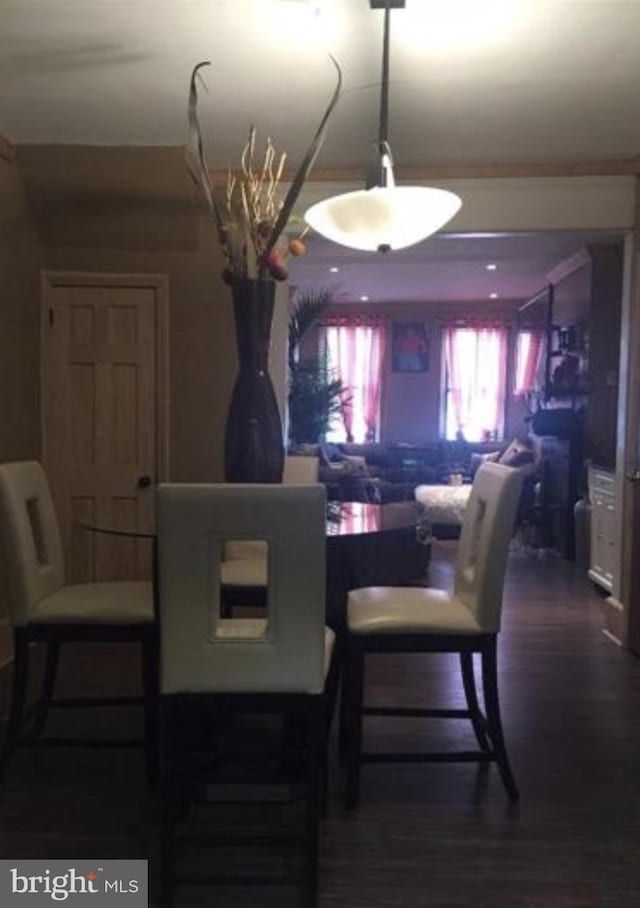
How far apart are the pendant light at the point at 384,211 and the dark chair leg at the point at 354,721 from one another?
1280 millimetres

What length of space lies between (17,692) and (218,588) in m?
0.95

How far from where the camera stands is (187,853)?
1983 mm

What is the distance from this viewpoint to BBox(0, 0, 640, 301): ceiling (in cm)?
234

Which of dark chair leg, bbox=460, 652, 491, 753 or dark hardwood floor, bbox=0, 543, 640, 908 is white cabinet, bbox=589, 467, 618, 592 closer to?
dark hardwood floor, bbox=0, 543, 640, 908

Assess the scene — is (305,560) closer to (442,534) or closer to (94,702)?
(94,702)

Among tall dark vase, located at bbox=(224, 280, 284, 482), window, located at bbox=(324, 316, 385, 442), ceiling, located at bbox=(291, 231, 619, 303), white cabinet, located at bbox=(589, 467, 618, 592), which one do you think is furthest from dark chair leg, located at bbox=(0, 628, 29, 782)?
window, located at bbox=(324, 316, 385, 442)

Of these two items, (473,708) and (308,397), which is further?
(308,397)

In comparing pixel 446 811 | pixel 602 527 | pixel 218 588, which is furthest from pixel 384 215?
pixel 602 527

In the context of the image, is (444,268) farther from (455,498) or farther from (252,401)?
(252,401)

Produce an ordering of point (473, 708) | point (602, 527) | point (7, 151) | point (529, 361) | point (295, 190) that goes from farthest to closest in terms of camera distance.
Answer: point (529, 361) < point (602, 527) < point (7, 151) < point (473, 708) < point (295, 190)

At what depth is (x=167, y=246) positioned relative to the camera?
3910 mm

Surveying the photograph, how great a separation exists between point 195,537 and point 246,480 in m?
0.57

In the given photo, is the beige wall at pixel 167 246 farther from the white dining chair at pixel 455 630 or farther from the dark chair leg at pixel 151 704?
the white dining chair at pixel 455 630

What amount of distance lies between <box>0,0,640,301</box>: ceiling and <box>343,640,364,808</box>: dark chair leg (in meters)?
2.04
